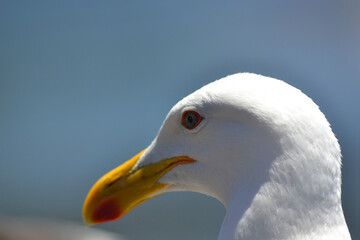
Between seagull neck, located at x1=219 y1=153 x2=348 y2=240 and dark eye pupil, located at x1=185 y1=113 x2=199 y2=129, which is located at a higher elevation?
dark eye pupil, located at x1=185 y1=113 x2=199 y2=129

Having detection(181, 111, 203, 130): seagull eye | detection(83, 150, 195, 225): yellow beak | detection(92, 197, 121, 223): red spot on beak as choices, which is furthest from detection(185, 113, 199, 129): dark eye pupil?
detection(92, 197, 121, 223): red spot on beak

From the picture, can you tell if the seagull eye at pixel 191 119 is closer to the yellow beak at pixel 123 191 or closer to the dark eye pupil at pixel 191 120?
the dark eye pupil at pixel 191 120

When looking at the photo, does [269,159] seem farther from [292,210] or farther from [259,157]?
[292,210]

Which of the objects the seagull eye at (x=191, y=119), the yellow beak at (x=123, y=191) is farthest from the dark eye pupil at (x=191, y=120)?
the yellow beak at (x=123, y=191)

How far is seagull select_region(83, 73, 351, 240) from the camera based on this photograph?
5.08 ft

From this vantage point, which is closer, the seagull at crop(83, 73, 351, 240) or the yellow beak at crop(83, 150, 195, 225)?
the seagull at crop(83, 73, 351, 240)

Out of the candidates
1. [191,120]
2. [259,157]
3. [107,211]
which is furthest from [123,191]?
[259,157]

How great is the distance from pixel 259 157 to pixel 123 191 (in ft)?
→ 2.05

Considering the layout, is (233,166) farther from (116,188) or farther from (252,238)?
(116,188)

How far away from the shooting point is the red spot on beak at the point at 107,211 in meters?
2.01

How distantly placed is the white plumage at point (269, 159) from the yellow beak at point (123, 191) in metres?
0.25

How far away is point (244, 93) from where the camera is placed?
1665 millimetres

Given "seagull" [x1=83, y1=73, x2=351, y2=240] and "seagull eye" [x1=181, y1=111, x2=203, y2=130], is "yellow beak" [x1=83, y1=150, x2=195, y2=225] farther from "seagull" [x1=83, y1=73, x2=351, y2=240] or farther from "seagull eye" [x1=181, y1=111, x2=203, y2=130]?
"seagull eye" [x1=181, y1=111, x2=203, y2=130]

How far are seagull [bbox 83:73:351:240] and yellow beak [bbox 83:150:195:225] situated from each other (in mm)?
69
